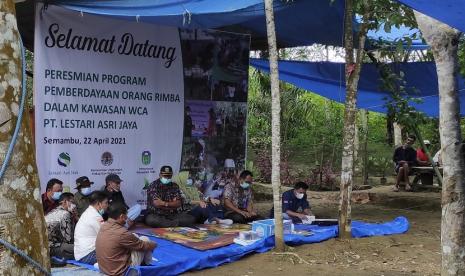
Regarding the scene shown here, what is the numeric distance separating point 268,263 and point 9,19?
4087 millimetres

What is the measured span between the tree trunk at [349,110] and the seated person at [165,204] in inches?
83.4

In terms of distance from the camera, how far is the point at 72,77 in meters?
6.64

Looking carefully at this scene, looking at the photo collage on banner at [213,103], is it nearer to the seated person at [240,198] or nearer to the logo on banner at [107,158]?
the seated person at [240,198]

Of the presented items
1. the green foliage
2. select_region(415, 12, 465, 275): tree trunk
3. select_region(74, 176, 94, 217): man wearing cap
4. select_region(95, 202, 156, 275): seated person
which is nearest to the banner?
select_region(74, 176, 94, 217): man wearing cap

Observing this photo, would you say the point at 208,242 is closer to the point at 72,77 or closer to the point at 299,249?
the point at 299,249

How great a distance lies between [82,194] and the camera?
20.9 ft

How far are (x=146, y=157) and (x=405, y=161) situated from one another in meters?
5.81

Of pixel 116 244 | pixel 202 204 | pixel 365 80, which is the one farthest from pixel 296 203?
pixel 116 244

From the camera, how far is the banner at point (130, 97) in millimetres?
6438

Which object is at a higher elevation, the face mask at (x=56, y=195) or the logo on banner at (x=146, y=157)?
the logo on banner at (x=146, y=157)

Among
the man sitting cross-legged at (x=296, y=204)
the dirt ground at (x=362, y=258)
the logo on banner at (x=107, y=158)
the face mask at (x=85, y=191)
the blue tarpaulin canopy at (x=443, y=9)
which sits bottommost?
the dirt ground at (x=362, y=258)

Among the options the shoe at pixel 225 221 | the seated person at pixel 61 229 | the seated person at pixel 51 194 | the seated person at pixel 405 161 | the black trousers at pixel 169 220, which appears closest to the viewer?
the seated person at pixel 61 229

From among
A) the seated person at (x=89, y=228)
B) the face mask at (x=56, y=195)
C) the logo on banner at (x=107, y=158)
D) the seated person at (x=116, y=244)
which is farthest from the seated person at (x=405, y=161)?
the seated person at (x=116, y=244)

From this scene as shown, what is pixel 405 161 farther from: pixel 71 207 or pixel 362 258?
pixel 71 207
